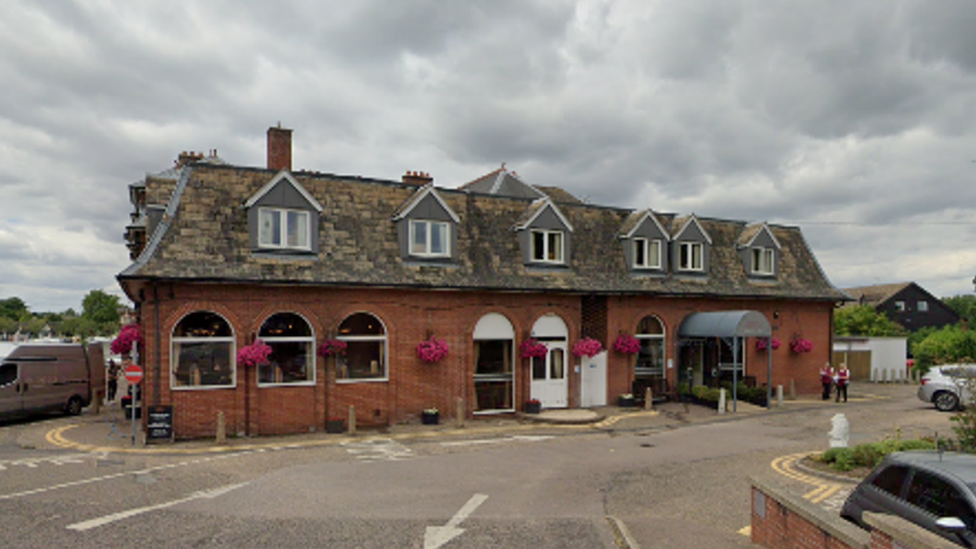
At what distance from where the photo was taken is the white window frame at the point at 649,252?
2522cm

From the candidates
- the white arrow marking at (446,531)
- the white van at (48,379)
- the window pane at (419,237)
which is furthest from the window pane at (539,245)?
the white van at (48,379)

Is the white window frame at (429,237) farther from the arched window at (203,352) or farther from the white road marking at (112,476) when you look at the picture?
the white road marking at (112,476)

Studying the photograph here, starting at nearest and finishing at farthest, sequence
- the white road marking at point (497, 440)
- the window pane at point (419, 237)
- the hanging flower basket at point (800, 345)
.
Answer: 1. the white road marking at point (497, 440)
2. the window pane at point (419, 237)
3. the hanging flower basket at point (800, 345)

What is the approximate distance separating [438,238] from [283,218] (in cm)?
498

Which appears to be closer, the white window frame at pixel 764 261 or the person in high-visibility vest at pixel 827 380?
the person in high-visibility vest at pixel 827 380

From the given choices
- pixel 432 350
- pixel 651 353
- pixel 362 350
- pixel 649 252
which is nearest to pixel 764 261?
pixel 649 252

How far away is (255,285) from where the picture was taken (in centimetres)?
1814

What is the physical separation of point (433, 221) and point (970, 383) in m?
14.6

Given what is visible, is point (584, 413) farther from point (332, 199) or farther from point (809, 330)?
point (809, 330)

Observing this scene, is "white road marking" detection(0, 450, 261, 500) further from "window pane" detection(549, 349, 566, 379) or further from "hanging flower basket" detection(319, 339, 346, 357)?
"window pane" detection(549, 349, 566, 379)

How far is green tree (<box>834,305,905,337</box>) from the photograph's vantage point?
47.8 metres

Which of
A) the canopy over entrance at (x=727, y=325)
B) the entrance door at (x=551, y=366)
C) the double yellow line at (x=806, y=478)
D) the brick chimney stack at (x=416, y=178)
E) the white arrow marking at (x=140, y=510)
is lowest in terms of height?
the double yellow line at (x=806, y=478)

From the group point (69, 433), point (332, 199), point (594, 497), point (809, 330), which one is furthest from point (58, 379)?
point (809, 330)

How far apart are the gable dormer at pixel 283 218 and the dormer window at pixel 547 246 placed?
780 centimetres
